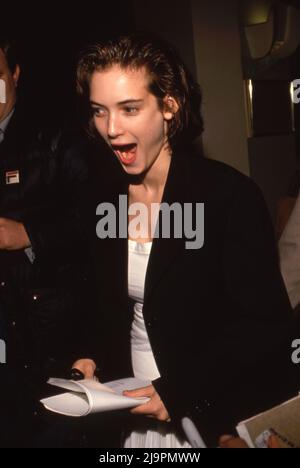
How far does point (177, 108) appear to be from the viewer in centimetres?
149

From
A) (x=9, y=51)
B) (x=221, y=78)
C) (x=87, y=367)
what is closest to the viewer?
(x=87, y=367)

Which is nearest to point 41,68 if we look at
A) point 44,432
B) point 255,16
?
point 255,16

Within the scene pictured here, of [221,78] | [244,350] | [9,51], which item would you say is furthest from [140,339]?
[221,78]

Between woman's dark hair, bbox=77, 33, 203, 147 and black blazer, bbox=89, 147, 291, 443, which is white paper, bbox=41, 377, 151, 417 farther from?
woman's dark hair, bbox=77, 33, 203, 147

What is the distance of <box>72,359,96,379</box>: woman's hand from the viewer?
1.57 meters

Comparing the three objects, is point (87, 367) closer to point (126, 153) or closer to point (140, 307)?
point (140, 307)

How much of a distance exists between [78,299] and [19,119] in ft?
2.36

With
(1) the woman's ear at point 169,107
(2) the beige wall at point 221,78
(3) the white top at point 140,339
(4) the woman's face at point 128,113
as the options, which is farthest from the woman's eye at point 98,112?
(2) the beige wall at point 221,78

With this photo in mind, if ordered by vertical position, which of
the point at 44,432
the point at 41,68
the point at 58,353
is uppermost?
the point at 41,68

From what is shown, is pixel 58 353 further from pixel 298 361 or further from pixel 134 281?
pixel 298 361

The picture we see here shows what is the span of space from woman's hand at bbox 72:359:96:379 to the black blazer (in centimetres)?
24

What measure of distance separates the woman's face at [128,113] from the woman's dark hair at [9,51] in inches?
35.0

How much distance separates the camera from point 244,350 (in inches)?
52.2

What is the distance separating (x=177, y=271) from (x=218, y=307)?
14 cm
